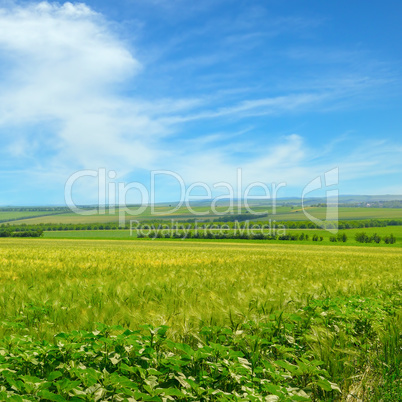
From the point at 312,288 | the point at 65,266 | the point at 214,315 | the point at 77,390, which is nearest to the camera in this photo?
the point at 77,390

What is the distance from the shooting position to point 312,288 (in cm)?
615

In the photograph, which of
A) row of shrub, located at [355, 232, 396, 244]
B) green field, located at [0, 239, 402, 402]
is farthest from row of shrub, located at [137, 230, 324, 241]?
green field, located at [0, 239, 402, 402]

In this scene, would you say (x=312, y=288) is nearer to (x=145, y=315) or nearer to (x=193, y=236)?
(x=145, y=315)

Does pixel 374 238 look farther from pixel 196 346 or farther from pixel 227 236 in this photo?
pixel 196 346

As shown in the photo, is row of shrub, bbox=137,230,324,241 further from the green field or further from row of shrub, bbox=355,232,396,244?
the green field

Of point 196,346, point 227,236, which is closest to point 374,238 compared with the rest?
point 227,236

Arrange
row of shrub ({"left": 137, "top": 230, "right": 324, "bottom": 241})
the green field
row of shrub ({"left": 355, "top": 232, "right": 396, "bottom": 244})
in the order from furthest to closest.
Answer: row of shrub ({"left": 355, "top": 232, "right": 396, "bottom": 244})
row of shrub ({"left": 137, "top": 230, "right": 324, "bottom": 241})
the green field

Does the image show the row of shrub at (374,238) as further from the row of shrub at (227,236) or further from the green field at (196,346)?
the green field at (196,346)

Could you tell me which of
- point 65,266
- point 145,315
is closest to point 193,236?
point 65,266

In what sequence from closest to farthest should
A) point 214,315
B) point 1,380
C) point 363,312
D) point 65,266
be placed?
point 1,380 → point 214,315 → point 363,312 → point 65,266

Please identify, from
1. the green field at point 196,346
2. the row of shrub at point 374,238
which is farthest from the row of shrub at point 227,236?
the green field at point 196,346

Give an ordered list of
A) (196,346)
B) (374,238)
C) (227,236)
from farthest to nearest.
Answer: (374,238)
(227,236)
(196,346)

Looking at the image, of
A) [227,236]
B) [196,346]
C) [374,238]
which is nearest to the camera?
[196,346]

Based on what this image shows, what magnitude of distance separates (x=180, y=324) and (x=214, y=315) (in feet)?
1.57
